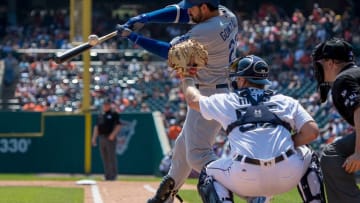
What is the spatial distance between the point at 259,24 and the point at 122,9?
267 inches

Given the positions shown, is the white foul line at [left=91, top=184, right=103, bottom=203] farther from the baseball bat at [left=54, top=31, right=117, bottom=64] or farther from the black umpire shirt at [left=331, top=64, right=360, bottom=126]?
the black umpire shirt at [left=331, top=64, right=360, bottom=126]

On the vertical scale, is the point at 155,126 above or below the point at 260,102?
below

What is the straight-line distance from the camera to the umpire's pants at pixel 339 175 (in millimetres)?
6238

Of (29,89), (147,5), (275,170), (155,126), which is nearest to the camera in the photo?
(275,170)

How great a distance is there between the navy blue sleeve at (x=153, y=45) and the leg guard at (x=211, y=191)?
149cm

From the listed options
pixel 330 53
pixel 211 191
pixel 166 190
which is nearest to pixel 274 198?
pixel 166 190

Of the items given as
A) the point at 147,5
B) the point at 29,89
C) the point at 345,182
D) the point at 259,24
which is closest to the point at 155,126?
the point at 29,89

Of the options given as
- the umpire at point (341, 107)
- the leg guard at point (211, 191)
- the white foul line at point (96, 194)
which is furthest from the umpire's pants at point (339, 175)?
the white foul line at point (96, 194)

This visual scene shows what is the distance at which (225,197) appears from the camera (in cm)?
563

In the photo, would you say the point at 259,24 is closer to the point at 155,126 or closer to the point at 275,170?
the point at 155,126

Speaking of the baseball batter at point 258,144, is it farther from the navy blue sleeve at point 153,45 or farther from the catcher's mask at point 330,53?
the navy blue sleeve at point 153,45

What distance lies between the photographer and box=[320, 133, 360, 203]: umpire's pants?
624 centimetres

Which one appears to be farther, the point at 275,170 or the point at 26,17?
the point at 26,17

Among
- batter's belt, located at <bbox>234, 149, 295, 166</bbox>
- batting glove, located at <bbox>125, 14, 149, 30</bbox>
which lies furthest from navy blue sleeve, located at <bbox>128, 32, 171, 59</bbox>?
batter's belt, located at <bbox>234, 149, 295, 166</bbox>
